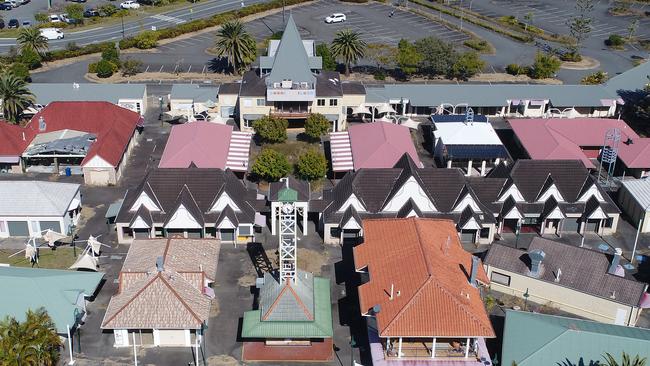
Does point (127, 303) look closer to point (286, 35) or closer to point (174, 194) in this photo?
point (174, 194)

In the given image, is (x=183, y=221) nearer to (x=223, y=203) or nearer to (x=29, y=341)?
(x=223, y=203)

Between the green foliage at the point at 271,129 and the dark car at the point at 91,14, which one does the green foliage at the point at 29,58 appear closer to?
the dark car at the point at 91,14

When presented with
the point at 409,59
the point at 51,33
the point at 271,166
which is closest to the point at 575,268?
the point at 271,166

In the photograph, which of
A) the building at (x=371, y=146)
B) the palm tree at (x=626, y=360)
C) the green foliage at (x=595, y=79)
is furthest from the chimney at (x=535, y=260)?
the green foliage at (x=595, y=79)

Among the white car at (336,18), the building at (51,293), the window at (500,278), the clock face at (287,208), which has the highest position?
the clock face at (287,208)

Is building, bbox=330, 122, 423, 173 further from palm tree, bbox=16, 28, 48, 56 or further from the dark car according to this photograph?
the dark car
